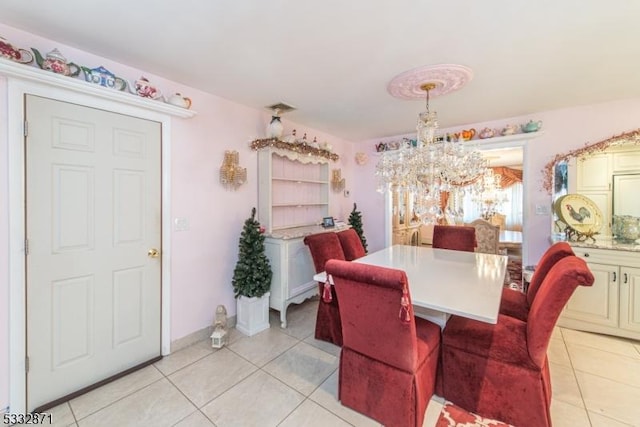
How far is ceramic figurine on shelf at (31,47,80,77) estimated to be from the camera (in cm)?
168

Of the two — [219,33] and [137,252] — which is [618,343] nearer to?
[219,33]

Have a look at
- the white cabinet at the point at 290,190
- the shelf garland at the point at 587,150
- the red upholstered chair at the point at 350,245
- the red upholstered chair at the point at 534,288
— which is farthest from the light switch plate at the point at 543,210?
the white cabinet at the point at 290,190

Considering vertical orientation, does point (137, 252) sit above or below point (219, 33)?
below

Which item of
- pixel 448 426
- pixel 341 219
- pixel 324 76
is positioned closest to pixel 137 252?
pixel 324 76

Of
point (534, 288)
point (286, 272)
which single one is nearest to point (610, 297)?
point (534, 288)

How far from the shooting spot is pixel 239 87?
2502 mm

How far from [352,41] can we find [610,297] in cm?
344

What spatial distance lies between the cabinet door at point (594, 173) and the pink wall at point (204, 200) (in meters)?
3.82

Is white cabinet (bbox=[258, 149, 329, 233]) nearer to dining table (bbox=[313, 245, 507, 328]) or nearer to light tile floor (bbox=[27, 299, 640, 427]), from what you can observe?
dining table (bbox=[313, 245, 507, 328])

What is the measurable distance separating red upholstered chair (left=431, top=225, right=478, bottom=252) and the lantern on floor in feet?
8.84

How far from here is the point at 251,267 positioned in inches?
107

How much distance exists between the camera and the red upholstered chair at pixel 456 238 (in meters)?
3.28

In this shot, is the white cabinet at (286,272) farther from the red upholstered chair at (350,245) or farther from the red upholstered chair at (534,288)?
the red upholstered chair at (534,288)

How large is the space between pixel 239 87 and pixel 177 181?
42.1 inches
